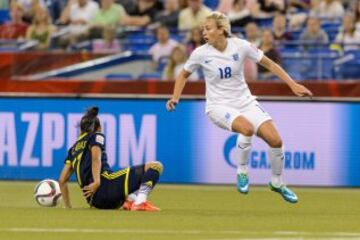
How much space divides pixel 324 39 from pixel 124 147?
13.5 feet

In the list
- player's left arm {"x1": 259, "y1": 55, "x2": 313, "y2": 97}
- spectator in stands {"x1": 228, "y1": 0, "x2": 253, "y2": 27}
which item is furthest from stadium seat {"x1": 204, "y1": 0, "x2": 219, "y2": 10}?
player's left arm {"x1": 259, "y1": 55, "x2": 313, "y2": 97}

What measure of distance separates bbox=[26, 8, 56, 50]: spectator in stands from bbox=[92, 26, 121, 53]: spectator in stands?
82 cm

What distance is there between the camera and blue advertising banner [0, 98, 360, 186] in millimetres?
17234

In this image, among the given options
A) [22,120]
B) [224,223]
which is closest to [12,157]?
[22,120]

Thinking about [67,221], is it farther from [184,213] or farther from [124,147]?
[124,147]

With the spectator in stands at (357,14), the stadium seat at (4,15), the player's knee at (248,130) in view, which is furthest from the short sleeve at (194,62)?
the stadium seat at (4,15)

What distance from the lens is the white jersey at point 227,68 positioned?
13781mm

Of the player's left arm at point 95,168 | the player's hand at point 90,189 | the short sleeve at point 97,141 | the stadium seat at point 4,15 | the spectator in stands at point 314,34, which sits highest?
the stadium seat at point 4,15

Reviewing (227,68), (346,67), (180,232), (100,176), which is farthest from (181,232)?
(346,67)

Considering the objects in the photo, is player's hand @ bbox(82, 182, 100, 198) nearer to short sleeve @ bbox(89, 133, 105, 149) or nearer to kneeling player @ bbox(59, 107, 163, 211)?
kneeling player @ bbox(59, 107, 163, 211)

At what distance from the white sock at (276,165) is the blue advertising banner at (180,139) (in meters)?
3.35

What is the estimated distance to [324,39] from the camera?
19.9m

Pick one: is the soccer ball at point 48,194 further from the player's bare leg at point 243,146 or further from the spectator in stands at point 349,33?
the spectator in stands at point 349,33

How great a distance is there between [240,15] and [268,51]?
2330 mm
